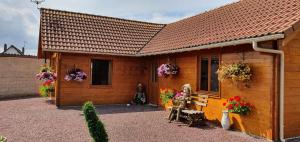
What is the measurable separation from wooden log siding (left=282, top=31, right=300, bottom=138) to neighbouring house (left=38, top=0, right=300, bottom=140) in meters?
0.03

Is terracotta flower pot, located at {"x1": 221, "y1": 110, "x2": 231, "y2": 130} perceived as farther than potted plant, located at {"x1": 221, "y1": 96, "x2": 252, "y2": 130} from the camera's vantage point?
Yes

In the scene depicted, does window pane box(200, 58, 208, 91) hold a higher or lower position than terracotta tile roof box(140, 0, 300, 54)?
lower

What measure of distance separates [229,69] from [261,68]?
830 mm

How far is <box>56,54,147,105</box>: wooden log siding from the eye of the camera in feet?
40.9

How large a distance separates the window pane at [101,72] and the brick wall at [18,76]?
6152 millimetres

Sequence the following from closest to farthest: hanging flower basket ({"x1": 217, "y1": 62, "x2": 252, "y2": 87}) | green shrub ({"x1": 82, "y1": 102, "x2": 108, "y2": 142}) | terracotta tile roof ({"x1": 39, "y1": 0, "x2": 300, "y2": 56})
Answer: green shrub ({"x1": 82, "y1": 102, "x2": 108, "y2": 142})
hanging flower basket ({"x1": 217, "y1": 62, "x2": 252, "y2": 87})
terracotta tile roof ({"x1": 39, "y1": 0, "x2": 300, "y2": 56})

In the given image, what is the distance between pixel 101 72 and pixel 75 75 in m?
1.66

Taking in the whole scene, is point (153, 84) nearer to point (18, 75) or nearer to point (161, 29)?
point (161, 29)

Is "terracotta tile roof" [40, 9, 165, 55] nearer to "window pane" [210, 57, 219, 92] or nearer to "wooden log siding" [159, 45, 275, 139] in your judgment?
"window pane" [210, 57, 219, 92]

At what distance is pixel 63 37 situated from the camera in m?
13.0

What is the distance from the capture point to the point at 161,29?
56.3ft

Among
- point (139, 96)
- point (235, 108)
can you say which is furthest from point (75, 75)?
point (235, 108)

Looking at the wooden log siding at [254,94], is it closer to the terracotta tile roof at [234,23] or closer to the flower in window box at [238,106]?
the flower in window box at [238,106]

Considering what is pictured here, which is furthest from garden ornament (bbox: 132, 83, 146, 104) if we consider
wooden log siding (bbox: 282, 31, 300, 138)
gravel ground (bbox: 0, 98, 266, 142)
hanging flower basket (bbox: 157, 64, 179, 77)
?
wooden log siding (bbox: 282, 31, 300, 138)
